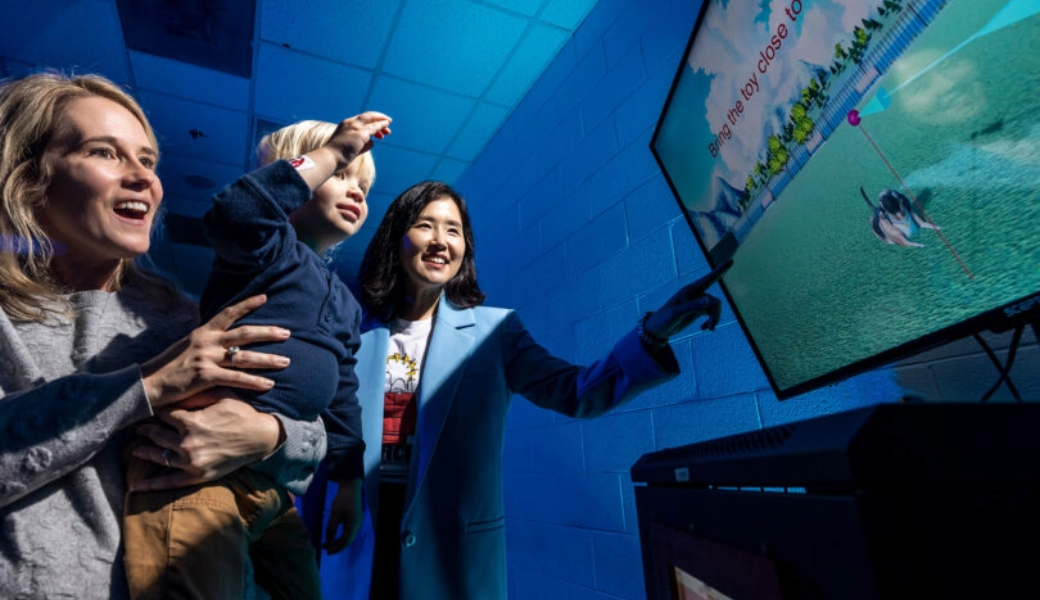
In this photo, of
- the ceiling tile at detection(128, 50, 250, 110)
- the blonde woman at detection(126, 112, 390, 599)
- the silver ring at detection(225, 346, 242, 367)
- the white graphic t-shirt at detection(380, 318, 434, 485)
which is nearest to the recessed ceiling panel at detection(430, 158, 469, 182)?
the ceiling tile at detection(128, 50, 250, 110)

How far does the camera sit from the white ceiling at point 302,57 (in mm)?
Result: 2176

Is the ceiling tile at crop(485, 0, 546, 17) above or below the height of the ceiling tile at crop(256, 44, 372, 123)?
below

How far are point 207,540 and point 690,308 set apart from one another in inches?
36.4

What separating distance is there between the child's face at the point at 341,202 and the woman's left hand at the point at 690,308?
79 cm

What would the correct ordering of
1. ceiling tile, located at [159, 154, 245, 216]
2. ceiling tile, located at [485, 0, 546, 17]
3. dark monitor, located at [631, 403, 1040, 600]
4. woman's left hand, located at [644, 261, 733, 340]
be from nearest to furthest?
1. dark monitor, located at [631, 403, 1040, 600]
2. woman's left hand, located at [644, 261, 733, 340]
3. ceiling tile, located at [485, 0, 546, 17]
4. ceiling tile, located at [159, 154, 245, 216]

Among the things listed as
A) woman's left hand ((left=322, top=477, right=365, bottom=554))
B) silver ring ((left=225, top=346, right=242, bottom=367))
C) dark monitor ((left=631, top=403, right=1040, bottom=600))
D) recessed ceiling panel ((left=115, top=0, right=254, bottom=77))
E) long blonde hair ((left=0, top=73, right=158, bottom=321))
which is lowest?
woman's left hand ((left=322, top=477, right=365, bottom=554))

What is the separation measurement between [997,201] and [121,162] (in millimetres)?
1357

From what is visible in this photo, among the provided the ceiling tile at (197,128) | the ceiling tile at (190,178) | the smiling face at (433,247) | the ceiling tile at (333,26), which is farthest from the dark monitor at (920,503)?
the ceiling tile at (190,178)

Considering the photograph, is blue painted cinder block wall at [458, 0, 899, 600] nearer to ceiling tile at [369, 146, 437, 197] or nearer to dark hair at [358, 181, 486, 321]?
dark hair at [358, 181, 486, 321]

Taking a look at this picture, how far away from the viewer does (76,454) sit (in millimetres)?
643

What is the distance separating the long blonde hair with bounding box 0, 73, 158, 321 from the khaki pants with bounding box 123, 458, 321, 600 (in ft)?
1.06

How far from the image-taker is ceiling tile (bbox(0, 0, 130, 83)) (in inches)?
85.0

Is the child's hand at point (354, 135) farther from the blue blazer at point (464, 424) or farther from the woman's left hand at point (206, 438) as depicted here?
the blue blazer at point (464, 424)

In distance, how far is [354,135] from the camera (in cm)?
101
